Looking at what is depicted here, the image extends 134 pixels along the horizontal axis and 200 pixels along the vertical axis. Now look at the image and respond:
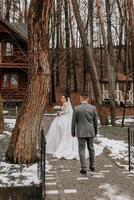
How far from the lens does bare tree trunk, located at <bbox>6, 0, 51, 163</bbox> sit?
33.1ft

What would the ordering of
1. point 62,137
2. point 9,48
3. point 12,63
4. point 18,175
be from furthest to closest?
point 9,48, point 12,63, point 62,137, point 18,175

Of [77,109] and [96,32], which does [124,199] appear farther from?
[96,32]

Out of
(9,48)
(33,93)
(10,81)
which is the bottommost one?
(10,81)

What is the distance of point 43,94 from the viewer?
34.3ft

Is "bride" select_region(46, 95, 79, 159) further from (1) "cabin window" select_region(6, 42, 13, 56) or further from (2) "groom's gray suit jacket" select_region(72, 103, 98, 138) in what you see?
(1) "cabin window" select_region(6, 42, 13, 56)

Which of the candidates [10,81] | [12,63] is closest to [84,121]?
[12,63]

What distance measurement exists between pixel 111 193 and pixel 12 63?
30.6 m

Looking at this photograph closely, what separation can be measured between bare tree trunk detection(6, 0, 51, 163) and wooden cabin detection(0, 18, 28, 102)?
1007 inches

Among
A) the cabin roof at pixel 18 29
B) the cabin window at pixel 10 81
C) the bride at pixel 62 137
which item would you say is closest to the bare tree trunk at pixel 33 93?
the bride at pixel 62 137

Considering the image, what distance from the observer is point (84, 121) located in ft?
32.1

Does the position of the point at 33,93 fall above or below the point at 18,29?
below

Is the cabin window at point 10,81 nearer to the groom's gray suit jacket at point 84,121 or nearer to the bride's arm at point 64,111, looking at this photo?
the bride's arm at point 64,111

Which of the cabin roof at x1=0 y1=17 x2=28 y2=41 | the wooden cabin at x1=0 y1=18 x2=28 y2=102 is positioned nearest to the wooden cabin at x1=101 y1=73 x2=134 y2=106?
the wooden cabin at x1=0 y1=18 x2=28 y2=102

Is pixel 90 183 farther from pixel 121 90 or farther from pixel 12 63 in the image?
pixel 121 90
